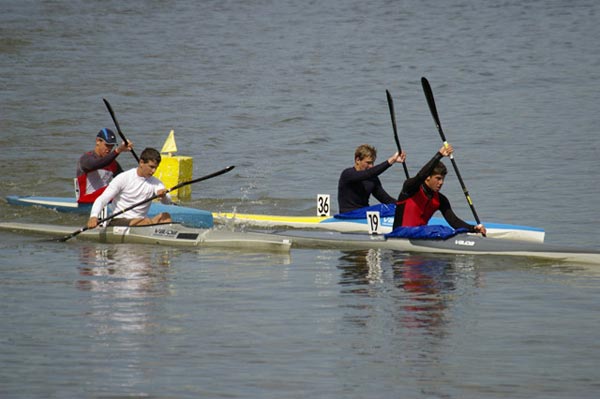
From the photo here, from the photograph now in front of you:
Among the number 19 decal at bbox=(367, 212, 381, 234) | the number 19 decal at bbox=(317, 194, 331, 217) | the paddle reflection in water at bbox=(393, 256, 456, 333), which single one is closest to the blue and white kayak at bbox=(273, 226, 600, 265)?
the number 19 decal at bbox=(367, 212, 381, 234)

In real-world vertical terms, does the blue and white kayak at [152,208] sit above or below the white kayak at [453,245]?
above

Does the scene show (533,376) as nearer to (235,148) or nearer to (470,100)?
(235,148)

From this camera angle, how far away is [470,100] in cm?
3359

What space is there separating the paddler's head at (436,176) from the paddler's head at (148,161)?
11.0 ft

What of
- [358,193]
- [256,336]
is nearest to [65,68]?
[358,193]

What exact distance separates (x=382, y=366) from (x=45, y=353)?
2.90 m

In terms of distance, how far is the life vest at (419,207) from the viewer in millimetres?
14703

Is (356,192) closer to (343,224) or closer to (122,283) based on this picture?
(343,224)

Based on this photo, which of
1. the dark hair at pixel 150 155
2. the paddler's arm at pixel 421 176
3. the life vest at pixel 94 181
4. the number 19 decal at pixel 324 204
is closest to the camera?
the paddler's arm at pixel 421 176

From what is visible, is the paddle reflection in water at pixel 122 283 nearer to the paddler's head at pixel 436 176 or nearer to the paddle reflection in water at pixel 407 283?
the paddle reflection in water at pixel 407 283

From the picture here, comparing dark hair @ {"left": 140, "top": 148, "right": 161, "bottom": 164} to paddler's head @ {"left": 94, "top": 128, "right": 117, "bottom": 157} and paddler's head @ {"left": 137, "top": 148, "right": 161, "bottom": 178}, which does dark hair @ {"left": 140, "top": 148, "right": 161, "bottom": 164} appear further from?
paddler's head @ {"left": 94, "top": 128, "right": 117, "bottom": 157}

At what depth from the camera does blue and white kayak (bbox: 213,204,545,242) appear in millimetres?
15438

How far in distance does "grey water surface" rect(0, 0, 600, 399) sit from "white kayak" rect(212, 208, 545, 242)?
3.58 feet

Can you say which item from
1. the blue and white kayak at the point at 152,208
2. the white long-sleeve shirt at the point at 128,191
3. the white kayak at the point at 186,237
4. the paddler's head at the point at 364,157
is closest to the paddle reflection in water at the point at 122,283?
the white kayak at the point at 186,237
